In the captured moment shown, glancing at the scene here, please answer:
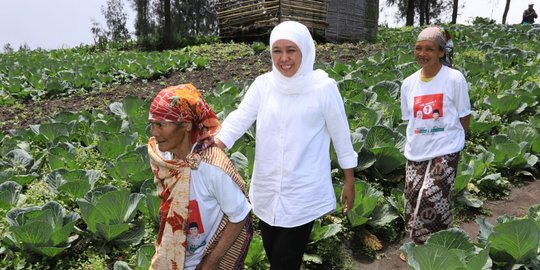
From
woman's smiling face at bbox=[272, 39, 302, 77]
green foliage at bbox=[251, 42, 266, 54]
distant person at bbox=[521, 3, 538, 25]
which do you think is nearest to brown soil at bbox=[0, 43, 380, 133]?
green foliage at bbox=[251, 42, 266, 54]

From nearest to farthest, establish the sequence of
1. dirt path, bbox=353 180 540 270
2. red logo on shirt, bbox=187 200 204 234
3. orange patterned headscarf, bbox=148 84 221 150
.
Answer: orange patterned headscarf, bbox=148 84 221 150 < red logo on shirt, bbox=187 200 204 234 < dirt path, bbox=353 180 540 270

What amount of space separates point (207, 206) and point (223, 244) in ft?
0.60

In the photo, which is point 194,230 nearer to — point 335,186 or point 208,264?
point 208,264

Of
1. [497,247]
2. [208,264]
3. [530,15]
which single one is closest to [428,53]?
[497,247]

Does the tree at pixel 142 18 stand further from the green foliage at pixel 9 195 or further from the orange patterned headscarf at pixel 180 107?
the orange patterned headscarf at pixel 180 107

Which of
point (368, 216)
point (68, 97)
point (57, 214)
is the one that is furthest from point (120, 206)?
point (68, 97)

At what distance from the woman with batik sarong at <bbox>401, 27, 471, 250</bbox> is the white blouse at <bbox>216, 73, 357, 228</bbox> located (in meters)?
0.91

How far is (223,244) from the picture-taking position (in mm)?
2127

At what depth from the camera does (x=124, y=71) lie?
11633 mm

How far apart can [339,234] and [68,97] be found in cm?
746

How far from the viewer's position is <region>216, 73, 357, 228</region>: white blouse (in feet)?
7.97

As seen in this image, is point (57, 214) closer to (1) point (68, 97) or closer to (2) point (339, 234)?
(2) point (339, 234)

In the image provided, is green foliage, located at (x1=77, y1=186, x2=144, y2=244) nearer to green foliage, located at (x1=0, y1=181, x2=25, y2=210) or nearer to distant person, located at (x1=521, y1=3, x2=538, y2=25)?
green foliage, located at (x1=0, y1=181, x2=25, y2=210)

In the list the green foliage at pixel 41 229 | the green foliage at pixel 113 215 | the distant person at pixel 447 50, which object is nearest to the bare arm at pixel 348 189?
the distant person at pixel 447 50
